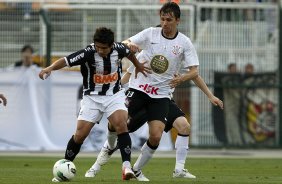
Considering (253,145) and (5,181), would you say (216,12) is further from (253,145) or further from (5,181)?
(5,181)

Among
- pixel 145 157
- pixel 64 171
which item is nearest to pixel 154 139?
pixel 145 157

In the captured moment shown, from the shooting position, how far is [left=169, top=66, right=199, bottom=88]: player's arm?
520 inches

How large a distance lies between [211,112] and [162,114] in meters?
10.8

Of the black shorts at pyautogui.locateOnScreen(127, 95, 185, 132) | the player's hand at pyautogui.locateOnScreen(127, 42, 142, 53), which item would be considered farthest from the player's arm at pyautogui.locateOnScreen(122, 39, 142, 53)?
the black shorts at pyautogui.locateOnScreen(127, 95, 185, 132)

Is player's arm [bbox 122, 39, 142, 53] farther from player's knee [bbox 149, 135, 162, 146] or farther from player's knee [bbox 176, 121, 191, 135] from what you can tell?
player's knee [bbox 176, 121, 191, 135]

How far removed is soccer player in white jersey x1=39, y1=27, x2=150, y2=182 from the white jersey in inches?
23.0

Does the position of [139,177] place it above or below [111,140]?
below

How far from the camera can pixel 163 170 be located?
15977mm

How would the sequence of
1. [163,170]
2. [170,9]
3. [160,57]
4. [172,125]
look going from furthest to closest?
[163,170] → [172,125] → [160,57] → [170,9]

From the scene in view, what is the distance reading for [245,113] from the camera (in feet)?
78.8

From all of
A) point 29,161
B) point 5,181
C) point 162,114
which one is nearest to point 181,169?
point 162,114

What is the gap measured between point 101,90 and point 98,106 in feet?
0.72

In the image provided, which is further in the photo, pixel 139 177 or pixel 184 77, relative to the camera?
pixel 184 77

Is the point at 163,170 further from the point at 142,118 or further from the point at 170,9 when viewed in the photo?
the point at 170,9
